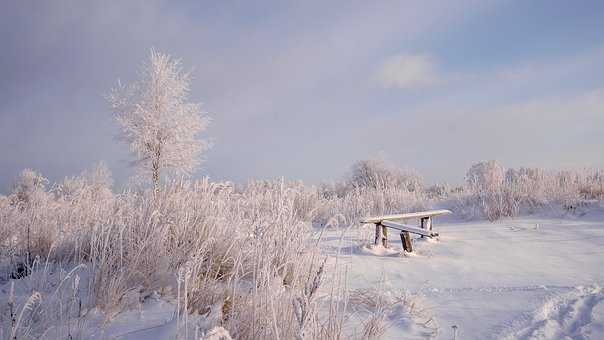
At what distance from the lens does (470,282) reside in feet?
13.4

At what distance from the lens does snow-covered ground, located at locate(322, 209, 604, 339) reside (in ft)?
8.98

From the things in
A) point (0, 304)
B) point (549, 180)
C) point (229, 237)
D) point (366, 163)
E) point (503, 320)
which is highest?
point (366, 163)

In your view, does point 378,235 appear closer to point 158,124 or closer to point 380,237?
point 380,237

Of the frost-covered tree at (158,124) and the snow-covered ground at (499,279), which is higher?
the frost-covered tree at (158,124)

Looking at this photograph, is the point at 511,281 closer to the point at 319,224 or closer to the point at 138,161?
the point at 319,224

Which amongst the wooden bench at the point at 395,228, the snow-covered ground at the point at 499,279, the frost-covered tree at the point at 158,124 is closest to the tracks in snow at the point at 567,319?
the snow-covered ground at the point at 499,279

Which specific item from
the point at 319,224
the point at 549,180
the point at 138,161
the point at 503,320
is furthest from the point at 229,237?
the point at 138,161

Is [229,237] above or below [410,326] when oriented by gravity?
above

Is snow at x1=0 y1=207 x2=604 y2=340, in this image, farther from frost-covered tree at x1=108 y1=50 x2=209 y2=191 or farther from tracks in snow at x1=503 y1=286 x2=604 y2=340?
frost-covered tree at x1=108 y1=50 x2=209 y2=191

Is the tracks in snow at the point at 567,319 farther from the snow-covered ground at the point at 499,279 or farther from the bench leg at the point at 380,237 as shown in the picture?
the bench leg at the point at 380,237

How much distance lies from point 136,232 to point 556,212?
9875 millimetres

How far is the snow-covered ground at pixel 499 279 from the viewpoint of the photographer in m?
2.74

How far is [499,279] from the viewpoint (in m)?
4.20

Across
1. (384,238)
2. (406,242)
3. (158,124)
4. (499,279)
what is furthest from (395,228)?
(158,124)
